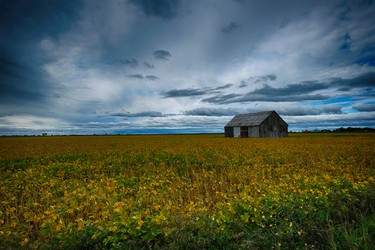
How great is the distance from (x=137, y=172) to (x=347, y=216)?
8819mm

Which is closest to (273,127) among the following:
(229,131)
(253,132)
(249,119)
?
(253,132)

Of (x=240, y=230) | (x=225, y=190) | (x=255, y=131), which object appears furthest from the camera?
(x=255, y=131)

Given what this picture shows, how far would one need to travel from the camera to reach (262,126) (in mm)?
49031

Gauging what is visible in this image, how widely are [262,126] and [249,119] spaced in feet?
18.9

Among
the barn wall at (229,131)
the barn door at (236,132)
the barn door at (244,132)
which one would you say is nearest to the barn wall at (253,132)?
the barn door at (244,132)

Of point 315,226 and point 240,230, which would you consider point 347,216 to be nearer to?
point 315,226

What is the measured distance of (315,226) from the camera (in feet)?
15.1

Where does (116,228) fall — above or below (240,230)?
above

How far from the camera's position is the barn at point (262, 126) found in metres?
49.2

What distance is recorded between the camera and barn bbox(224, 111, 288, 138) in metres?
49.2

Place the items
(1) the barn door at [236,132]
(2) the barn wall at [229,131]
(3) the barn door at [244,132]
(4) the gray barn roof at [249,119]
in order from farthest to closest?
(2) the barn wall at [229,131], (1) the barn door at [236,132], (3) the barn door at [244,132], (4) the gray barn roof at [249,119]

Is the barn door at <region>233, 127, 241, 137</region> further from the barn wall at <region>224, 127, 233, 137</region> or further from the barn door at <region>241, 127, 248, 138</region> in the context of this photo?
the barn wall at <region>224, 127, 233, 137</region>

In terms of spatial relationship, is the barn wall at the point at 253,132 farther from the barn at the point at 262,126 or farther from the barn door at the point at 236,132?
the barn door at the point at 236,132

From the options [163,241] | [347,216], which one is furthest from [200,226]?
[347,216]
